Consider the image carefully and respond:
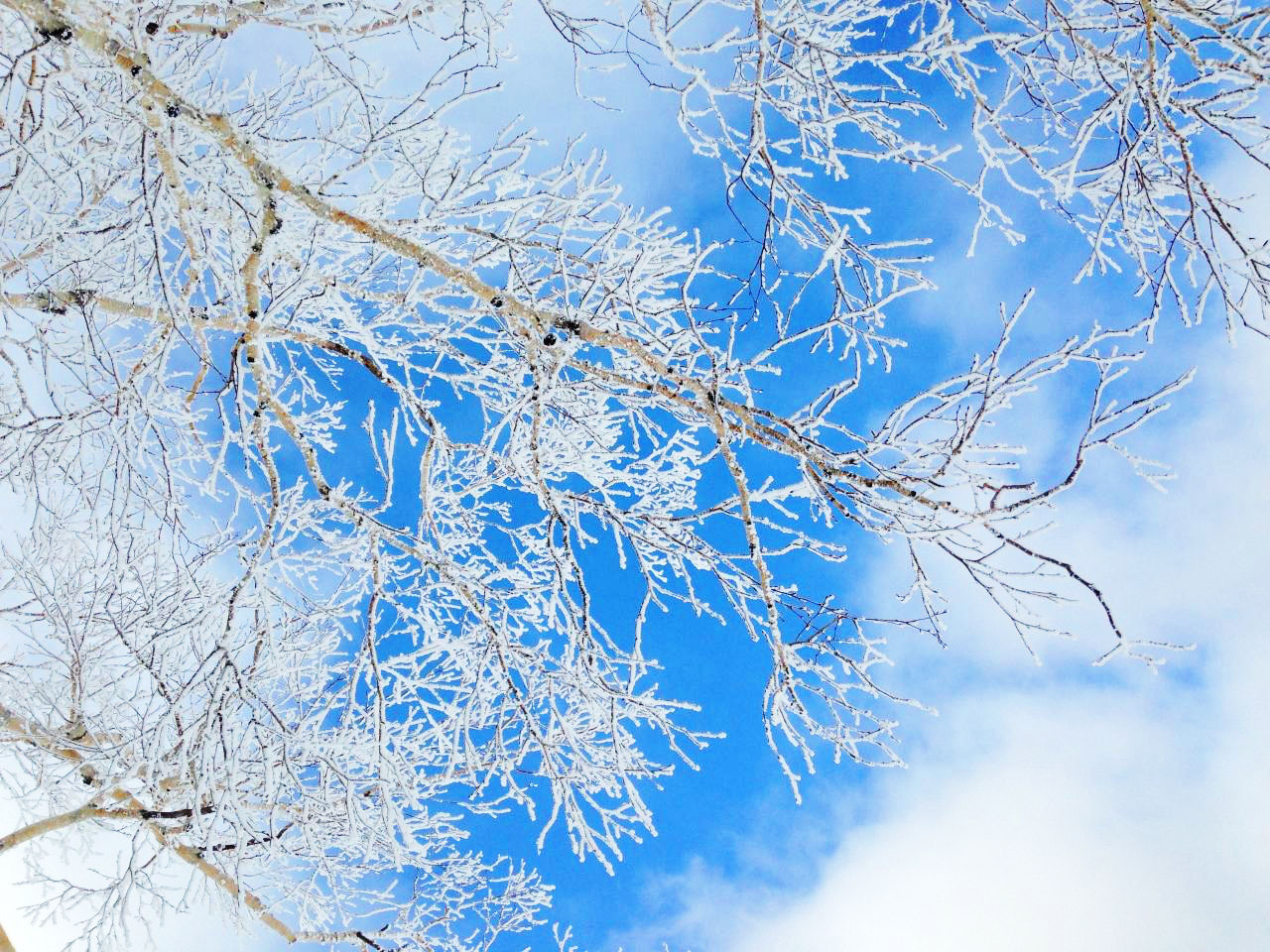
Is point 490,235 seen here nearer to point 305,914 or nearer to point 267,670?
point 267,670

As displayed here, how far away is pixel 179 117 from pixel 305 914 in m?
5.73

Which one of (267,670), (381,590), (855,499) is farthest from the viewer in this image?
(267,670)

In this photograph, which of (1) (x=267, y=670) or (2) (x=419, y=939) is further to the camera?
(2) (x=419, y=939)

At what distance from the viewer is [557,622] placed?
421 cm

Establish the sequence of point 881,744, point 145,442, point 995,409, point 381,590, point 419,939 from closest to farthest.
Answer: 1. point 995,409
2. point 145,442
3. point 881,744
4. point 381,590
5. point 419,939

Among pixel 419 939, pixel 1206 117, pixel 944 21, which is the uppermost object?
pixel 944 21

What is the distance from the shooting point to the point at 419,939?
Answer: 6695mm

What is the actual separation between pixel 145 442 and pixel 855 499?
2.65 metres

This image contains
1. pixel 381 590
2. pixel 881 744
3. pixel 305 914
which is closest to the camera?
pixel 881 744

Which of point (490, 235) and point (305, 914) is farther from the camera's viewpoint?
point (305, 914)

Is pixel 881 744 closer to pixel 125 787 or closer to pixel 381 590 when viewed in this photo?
pixel 381 590

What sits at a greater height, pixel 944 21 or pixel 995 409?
pixel 944 21

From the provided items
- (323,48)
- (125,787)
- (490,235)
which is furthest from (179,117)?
(125,787)

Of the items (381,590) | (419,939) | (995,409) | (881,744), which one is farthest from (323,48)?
(419,939)
